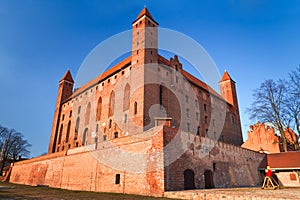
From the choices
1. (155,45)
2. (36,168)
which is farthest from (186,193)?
(36,168)

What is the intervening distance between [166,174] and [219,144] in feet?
25.2

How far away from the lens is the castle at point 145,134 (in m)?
13.6

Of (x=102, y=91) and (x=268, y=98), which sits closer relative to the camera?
(x=268, y=98)

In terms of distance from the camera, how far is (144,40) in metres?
24.2

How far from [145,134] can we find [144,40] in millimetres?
13571

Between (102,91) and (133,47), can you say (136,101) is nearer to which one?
(133,47)

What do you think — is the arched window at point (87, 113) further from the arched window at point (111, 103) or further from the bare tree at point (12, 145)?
the bare tree at point (12, 145)

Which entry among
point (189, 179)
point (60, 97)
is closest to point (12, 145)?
point (60, 97)

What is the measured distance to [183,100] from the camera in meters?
27.1

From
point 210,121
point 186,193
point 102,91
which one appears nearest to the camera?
point 186,193

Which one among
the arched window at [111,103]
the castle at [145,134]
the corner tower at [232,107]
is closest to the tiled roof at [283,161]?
the castle at [145,134]

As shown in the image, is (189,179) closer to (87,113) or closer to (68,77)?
(87,113)

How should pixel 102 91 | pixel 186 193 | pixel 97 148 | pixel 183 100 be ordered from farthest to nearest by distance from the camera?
pixel 102 91 < pixel 183 100 < pixel 97 148 < pixel 186 193

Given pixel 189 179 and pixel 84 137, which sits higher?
pixel 84 137
